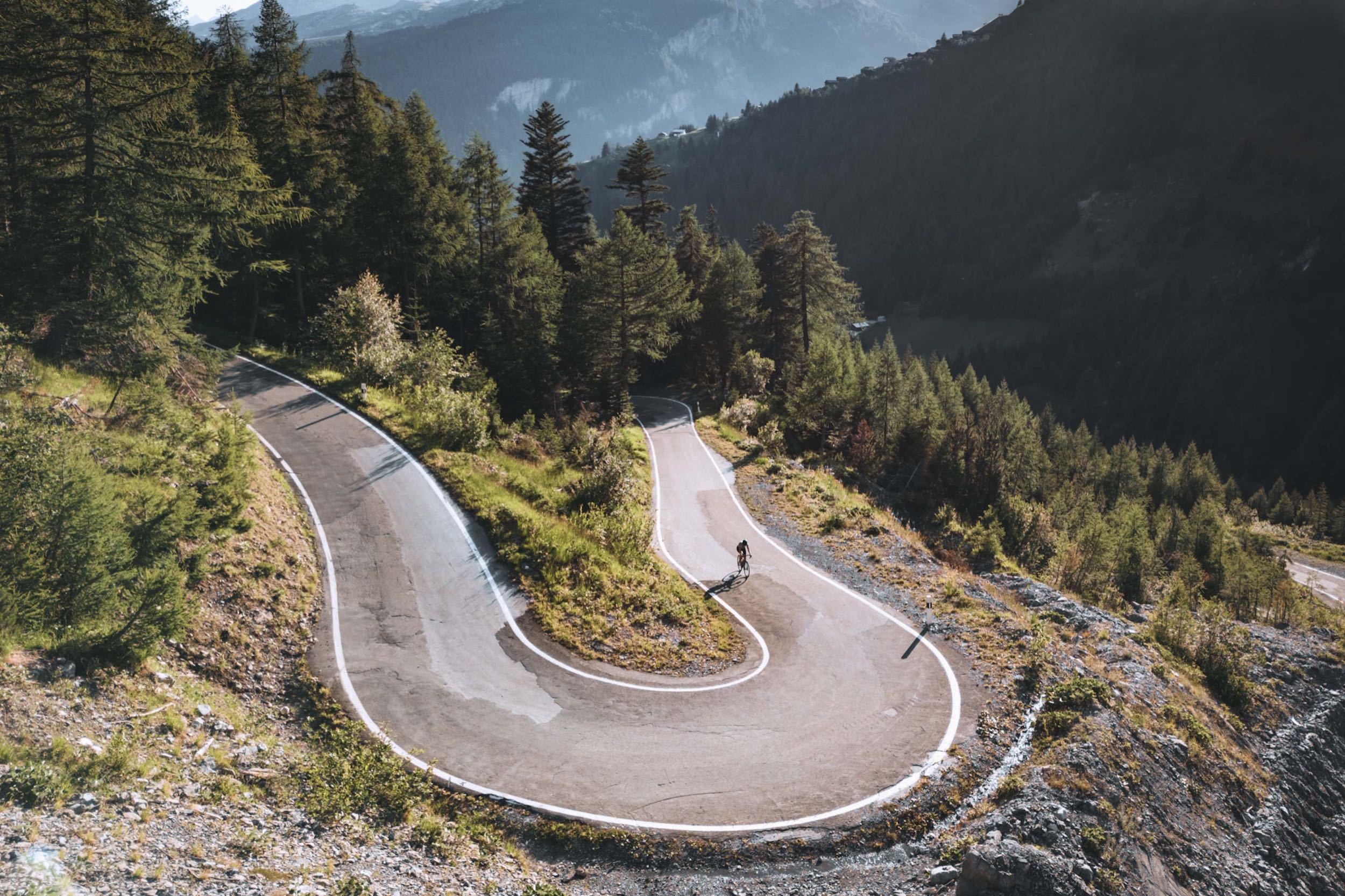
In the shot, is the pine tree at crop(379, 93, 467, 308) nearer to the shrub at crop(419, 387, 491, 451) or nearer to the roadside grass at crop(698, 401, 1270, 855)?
the shrub at crop(419, 387, 491, 451)

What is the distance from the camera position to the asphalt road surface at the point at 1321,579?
208ft

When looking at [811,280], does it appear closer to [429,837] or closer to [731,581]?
[731,581]

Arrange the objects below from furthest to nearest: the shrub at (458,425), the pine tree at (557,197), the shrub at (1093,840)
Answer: the pine tree at (557,197), the shrub at (458,425), the shrub at (1093,840)

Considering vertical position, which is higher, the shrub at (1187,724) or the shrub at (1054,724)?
the shrub at (1054,724)

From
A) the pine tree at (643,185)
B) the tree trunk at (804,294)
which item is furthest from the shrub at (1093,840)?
the pine tree at (643,185)

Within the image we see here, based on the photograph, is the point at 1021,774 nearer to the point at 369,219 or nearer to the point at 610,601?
the point at 610,601

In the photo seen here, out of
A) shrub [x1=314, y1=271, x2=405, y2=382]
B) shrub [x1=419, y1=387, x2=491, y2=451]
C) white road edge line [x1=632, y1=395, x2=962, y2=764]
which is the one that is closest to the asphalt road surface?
white road edge line [x1=632, y1=395, x2=962, y2=764]

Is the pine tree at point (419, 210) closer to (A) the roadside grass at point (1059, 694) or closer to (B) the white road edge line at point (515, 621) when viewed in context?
(B) the white road edge line at point (515, 621)

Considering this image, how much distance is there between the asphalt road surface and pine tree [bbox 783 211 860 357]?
5383 centimetres

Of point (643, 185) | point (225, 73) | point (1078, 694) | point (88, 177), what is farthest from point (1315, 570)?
point (225, 73)

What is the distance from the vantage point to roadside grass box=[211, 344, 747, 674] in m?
15.8

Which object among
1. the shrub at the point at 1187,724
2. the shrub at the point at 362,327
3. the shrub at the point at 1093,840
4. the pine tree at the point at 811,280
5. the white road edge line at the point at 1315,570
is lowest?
the white road edge line at the point at 1315,570

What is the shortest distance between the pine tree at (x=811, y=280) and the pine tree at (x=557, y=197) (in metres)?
14.3

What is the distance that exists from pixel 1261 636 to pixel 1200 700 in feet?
39.2
